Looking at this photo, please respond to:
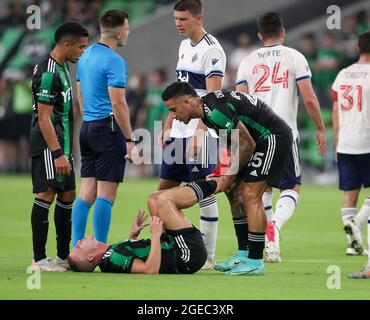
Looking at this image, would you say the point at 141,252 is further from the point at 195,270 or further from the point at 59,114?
the point at 59,114

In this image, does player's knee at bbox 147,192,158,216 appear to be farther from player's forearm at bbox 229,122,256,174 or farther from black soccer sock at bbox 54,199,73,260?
black soccer sock at bbox 54,199,73,260

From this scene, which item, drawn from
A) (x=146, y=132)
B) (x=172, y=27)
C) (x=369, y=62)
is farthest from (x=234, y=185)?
(x=172, y=27)

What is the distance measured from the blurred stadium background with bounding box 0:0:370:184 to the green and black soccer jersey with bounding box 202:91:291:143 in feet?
53.9

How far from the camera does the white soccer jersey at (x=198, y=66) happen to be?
11445 millimetres

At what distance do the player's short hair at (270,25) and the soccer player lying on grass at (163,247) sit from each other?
115 inches

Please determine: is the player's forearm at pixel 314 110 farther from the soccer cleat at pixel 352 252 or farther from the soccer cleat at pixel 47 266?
the soccer cleat at pixel 47 266

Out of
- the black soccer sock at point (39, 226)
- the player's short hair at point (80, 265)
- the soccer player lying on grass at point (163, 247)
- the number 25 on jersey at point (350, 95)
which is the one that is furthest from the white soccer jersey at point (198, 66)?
the number 25 on jersey at point (350, 95)

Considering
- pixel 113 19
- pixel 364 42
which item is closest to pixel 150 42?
pixel 364 42

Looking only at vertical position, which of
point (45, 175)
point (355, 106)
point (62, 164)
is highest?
point (355, 106)

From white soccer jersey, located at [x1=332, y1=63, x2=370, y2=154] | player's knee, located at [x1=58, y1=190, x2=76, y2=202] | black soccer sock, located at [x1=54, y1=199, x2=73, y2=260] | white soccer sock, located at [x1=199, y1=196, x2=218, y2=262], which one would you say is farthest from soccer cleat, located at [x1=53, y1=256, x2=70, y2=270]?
white soccer jersey, located at [x1=332, y1=63, x2=370, y2=154]

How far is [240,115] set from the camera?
34.3ft

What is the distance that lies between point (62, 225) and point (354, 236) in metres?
3.89

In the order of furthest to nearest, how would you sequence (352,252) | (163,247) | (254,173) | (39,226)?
1. (352,252)
2. (39,226)
3. (254,173)
4. (163,247)

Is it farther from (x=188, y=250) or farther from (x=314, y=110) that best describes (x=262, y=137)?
(x=314, y=110)
